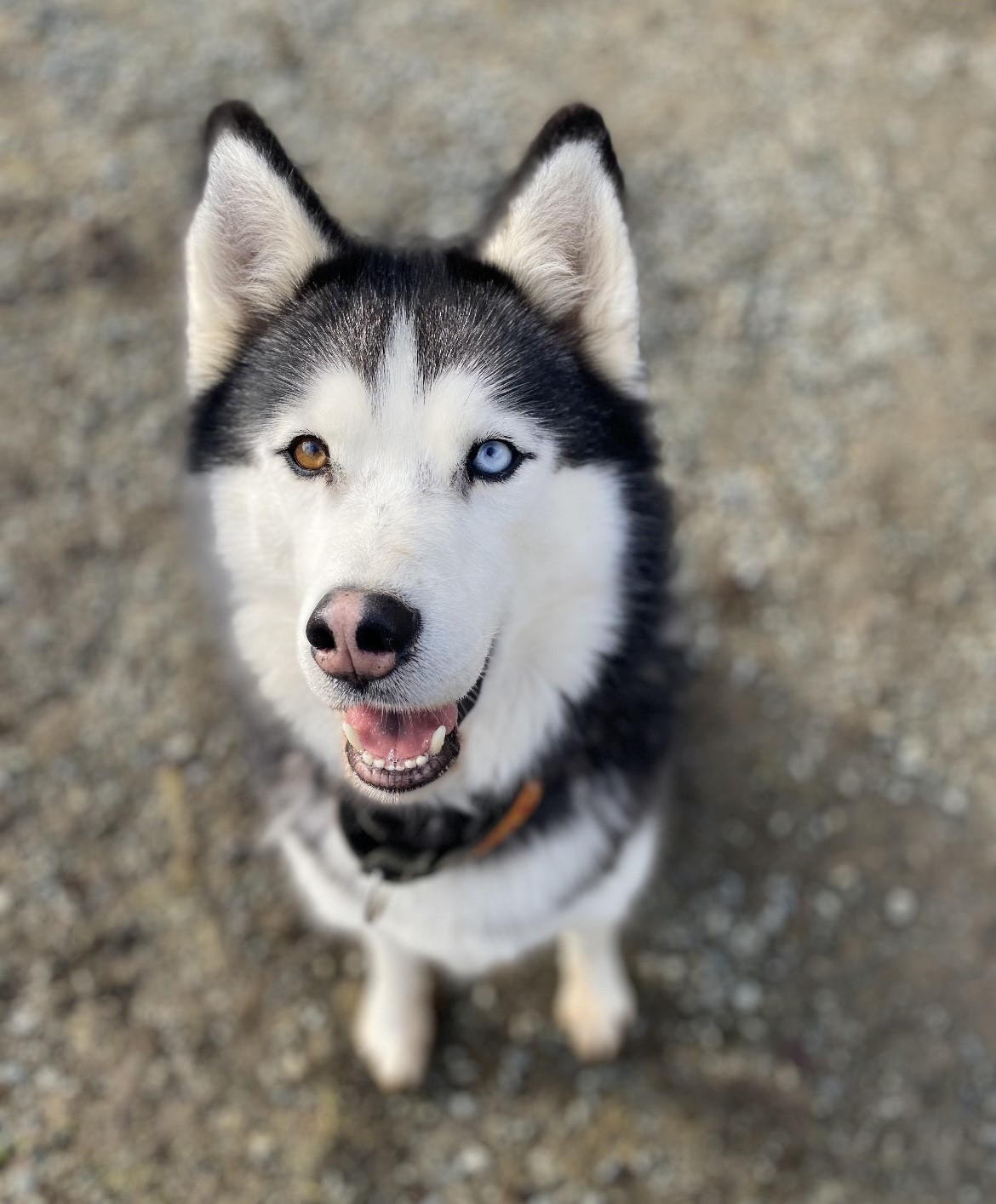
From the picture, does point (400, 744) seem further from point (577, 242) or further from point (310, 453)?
point (577, 242)

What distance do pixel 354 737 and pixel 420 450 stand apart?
0.59 m

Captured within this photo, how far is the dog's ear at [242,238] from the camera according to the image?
6.46ft

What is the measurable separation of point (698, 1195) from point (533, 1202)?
1.62ft

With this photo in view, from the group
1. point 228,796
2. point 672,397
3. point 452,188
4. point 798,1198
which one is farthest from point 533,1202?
point 452,188

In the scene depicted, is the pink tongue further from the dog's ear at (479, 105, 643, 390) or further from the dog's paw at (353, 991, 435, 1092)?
the dog's paw at (353, 991, 435, 1092)

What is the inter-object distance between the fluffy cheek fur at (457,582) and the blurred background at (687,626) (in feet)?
4.73

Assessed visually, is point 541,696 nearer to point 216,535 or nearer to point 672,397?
point 216,535

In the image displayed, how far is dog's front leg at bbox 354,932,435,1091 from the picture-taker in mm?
3061

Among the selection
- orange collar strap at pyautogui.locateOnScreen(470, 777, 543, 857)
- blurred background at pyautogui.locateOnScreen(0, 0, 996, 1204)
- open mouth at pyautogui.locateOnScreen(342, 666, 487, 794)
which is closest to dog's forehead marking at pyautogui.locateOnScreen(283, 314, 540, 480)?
open mouth at pyautogui.locateOnScreen(342, 666, 487, 794)

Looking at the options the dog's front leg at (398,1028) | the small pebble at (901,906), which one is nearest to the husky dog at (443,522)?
the dog's front leg at (398,1028)

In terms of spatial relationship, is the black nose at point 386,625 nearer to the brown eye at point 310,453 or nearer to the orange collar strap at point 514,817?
the brown eye at point 310,453

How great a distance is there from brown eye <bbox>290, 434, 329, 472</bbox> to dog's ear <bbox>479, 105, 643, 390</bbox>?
1.85 ft

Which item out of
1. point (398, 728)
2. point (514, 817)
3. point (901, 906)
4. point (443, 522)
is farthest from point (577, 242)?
point (901, 906)

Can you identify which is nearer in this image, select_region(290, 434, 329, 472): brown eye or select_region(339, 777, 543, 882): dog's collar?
select_region(290, 434, 329, 472): brown eye
